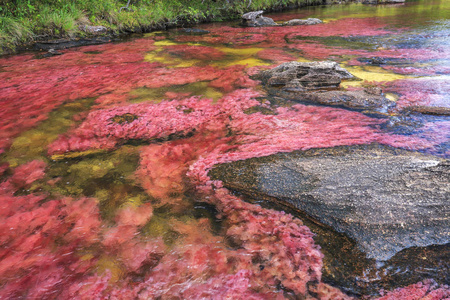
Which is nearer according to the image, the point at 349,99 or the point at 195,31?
the point at 349,99

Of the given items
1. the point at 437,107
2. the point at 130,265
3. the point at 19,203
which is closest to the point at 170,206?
the point at 130,265

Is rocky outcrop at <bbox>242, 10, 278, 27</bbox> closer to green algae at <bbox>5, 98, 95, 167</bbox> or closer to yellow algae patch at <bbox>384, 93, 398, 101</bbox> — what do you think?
yellow algae patch at <bbox>384, 93, 398, 101</bbox>

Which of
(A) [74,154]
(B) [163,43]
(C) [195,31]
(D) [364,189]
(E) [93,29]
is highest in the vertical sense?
(E) [93,29]

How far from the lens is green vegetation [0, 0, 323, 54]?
28.5ft

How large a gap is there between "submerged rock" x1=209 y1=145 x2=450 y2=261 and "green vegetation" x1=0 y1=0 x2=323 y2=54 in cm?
957

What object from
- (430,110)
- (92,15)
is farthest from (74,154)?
(92,15)

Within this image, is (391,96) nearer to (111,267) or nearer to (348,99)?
(348,99)

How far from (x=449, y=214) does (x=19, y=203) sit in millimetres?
3674

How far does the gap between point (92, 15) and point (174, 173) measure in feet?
33.9

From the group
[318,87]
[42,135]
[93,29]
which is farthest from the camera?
[93,29]

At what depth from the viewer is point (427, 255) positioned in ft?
5.92

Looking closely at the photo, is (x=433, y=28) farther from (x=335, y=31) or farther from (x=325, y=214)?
(x=325, y=214)

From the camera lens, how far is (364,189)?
91.4 inches

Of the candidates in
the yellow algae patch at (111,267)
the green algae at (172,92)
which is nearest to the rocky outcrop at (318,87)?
the green algae at (172,92)
